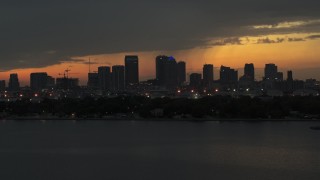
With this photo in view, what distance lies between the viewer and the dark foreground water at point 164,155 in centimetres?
1295

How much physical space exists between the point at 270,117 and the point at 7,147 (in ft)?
54.5

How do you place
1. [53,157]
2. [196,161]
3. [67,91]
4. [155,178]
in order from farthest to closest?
[67,91] → [53,157] → [196,161] → [155,178]

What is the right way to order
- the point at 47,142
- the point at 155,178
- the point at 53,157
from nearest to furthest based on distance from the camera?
the point at 155,178 < the point at 53,157 < the point at 47,142

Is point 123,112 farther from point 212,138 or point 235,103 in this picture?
point 212,138

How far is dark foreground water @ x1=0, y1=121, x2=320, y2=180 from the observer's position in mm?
12945

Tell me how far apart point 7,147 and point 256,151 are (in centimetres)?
798

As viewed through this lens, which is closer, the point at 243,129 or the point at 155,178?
the point at 155,178

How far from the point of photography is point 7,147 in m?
18.9

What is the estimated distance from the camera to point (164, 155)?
634 inches

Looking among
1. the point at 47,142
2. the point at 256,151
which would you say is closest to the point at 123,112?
the point at 47,142

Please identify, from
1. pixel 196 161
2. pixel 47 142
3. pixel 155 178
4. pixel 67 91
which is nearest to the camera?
pixel 155 178

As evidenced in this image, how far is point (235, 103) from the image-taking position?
1300 inches

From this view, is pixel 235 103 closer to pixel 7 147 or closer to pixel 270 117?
pixel 270 117

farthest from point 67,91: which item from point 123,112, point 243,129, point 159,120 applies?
point 243,129
